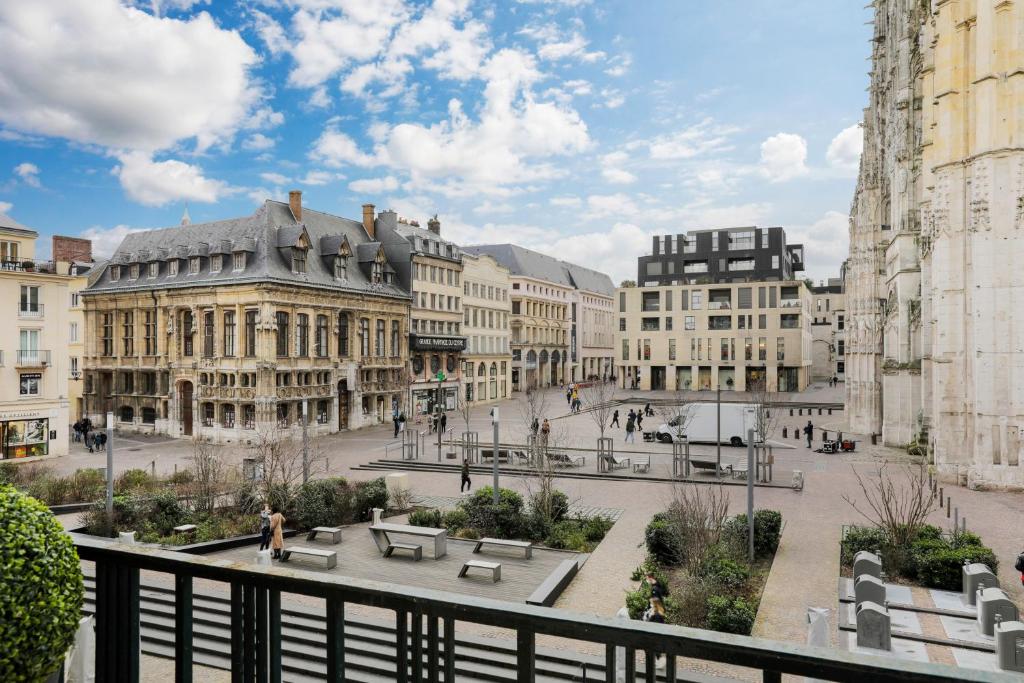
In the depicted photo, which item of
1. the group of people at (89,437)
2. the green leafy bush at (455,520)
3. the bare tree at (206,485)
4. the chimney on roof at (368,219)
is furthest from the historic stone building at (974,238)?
the group of people at (89,437)

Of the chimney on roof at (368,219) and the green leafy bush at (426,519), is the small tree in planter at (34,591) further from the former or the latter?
the chimney on roof at (368,219)

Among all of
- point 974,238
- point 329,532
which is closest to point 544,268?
point 974,238

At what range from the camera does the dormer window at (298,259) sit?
160 ft

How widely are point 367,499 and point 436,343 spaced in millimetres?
36853

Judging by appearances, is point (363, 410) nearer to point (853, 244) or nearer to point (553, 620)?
point (853, 244)

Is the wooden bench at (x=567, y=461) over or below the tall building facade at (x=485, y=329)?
below

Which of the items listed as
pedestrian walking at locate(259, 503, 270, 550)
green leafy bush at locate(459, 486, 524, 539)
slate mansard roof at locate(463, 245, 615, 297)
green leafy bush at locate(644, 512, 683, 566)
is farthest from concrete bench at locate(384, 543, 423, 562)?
slate mansard roof at locate(463, 245, 615, 297)

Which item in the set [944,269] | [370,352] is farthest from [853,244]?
[370,352]

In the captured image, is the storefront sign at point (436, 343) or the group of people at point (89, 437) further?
the storefront sign at point (436, 343)

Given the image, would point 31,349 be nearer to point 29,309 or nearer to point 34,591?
point 29,309

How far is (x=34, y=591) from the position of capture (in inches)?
142

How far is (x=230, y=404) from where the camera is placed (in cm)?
4606

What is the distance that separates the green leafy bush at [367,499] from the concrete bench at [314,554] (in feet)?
17.6

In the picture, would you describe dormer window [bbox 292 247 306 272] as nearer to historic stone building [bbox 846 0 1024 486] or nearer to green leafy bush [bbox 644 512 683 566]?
green leafy bush [bbox 644 512 683 566]
